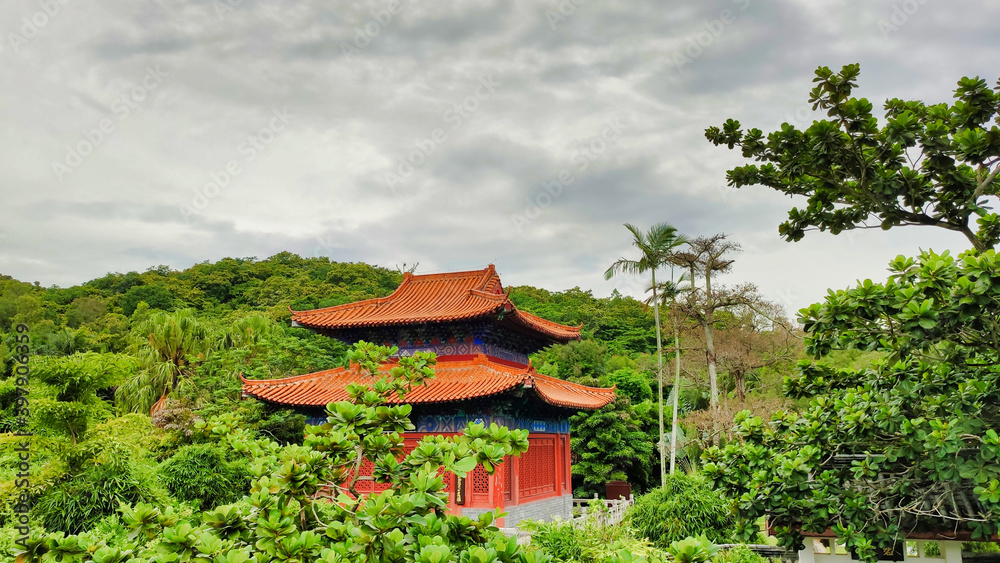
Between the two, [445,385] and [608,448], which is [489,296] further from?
[608,448]

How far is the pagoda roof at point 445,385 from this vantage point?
47.0 feet

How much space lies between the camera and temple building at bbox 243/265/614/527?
14.7m

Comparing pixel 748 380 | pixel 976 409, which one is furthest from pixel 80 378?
pixel 748 380

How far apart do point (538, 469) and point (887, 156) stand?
533 inches

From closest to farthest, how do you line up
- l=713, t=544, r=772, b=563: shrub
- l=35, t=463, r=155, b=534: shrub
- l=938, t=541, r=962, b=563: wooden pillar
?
l=938, t=541, r=962, b=563: wooden pillar → l=713, t=544, r=772, b=563: shrub → l=35, t=463, r=155, b=534: shrub

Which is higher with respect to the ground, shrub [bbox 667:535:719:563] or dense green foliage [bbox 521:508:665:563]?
shrub [bbox 667:535:719:563]

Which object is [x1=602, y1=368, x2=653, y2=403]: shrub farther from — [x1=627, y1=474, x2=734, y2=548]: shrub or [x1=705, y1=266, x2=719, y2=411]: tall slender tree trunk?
[x1=627, y1=474, x2=734, y2=548]: shrub

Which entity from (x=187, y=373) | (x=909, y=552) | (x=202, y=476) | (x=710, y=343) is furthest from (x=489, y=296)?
(x=187, y=373)

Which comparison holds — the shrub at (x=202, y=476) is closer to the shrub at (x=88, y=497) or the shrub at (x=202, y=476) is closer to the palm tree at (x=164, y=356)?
the shrub at (x=88, y=497)

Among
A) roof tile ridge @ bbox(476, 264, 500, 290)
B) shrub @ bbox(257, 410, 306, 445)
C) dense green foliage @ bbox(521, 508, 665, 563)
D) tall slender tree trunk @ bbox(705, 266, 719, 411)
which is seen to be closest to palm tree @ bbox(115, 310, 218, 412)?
shrub @ bbox(257, 410, 306, 445)

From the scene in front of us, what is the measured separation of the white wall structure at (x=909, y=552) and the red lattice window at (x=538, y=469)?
8103 millimetres

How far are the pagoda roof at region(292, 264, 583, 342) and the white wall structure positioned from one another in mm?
7954

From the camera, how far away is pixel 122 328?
39.2 m

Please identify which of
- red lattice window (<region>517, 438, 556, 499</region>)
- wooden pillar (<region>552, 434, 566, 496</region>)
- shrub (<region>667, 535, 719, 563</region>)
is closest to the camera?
shrub (<region>667, 535, 719, 563</region>)
